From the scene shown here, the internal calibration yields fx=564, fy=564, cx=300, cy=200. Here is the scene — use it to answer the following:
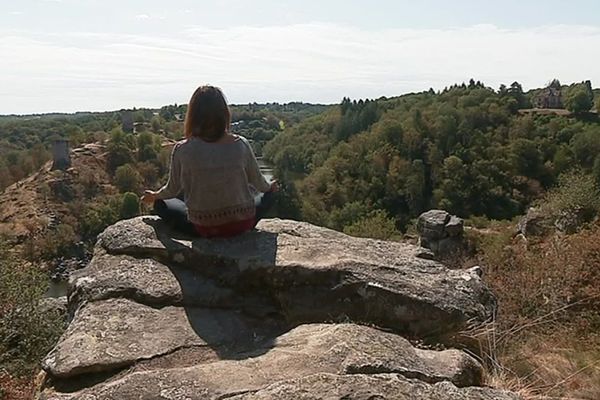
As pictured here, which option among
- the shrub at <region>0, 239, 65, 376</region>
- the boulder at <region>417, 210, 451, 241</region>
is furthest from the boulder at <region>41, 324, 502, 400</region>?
the boulder at <region>417, 210, 451, 241</region>

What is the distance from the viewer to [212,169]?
4445 millimetres

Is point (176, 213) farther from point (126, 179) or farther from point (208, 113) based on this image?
point (126, 179)

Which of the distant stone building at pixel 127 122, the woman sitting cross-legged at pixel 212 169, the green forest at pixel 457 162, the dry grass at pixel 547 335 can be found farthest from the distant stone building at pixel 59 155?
the woman sitting cross-legged at pixel 212 169

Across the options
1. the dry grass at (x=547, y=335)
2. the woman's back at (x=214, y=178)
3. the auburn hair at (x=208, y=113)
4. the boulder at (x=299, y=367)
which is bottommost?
the dry grass at (x=547, y=335)

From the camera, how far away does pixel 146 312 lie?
3578 mm

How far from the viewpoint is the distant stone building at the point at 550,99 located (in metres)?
82.9

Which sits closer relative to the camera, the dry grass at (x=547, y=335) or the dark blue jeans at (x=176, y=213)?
the dry grass at (x=547, y=335)

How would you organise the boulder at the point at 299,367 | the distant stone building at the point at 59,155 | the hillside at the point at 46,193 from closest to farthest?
the boulder at the point at 299,367 → the hillside at the point at 46,193 → the distant stone building at the point at 59,155

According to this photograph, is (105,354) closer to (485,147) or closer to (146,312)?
(146,312)

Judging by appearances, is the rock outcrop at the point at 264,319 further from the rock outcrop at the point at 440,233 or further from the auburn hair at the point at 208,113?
the rock outcrop at the point at 440,233

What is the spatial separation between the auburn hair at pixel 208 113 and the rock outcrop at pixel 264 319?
2.85ft

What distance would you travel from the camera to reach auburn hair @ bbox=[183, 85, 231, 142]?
14.6 feet

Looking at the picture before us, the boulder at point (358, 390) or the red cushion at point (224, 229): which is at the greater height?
the red cushion at point (224, 229)

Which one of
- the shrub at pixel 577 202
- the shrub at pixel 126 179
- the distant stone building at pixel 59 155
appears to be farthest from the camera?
the distant stone building at pixel 59 155
